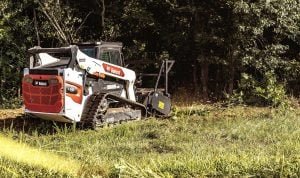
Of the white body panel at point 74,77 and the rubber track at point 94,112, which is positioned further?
the rubber track at point 94,112

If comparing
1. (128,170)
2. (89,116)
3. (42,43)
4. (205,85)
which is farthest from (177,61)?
(128,170)

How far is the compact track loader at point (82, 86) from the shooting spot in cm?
1133

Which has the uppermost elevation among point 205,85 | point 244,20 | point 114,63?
point 244,20

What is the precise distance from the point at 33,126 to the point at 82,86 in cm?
162

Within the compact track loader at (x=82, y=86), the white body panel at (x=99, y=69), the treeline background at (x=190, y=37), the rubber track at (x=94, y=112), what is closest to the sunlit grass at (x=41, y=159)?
the compact track loader at (x=82, y=86)

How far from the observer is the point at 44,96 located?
11461 mm

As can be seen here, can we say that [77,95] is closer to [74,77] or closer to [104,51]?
[74,77]

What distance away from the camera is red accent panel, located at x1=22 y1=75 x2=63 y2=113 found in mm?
11239

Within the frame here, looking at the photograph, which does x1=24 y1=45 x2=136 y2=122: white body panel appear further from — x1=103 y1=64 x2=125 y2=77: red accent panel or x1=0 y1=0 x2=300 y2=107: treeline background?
x1=0 y1=0 x2=300 y2=107: treeline background

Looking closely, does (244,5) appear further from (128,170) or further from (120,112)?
(128,170)

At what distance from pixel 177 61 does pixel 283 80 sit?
3370 millimetres

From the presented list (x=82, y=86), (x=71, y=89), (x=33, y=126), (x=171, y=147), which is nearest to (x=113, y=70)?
(x=82, y=86)

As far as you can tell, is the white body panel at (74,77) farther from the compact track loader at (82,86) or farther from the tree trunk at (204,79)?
the tree trunk at (204,79)

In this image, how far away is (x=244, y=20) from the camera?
15945mm
